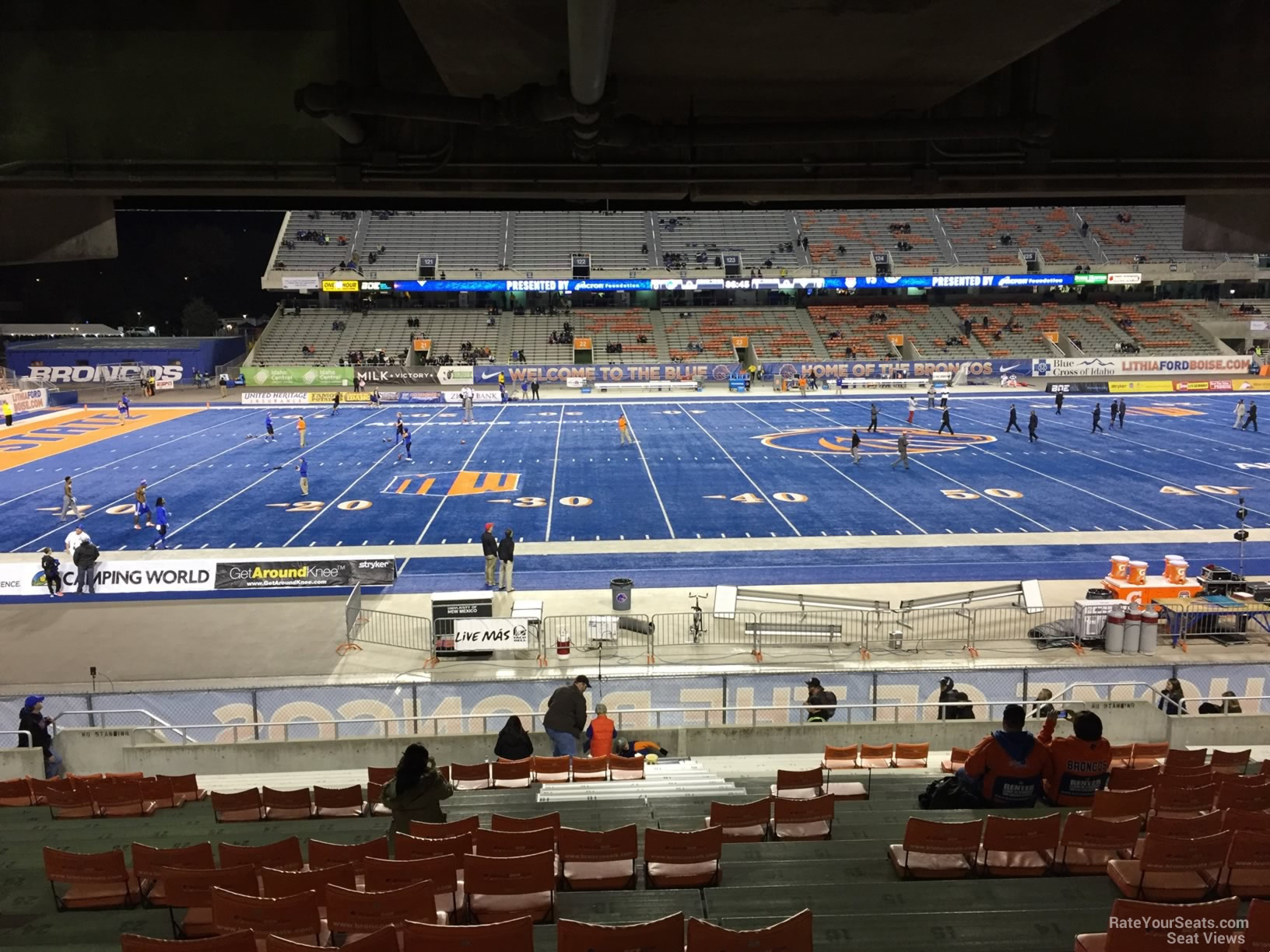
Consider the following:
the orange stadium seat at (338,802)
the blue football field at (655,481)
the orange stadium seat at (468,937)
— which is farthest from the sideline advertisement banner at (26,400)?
the orange stadium seat at (468,937)

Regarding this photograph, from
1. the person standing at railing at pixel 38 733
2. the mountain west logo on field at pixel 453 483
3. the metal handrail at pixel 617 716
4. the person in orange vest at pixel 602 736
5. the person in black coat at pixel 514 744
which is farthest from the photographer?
the mountain west logo on field at pixel 453 483

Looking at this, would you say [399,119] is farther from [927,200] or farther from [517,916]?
[517,916]

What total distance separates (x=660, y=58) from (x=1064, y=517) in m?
21.8

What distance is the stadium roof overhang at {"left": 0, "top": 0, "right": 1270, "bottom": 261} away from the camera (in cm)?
604

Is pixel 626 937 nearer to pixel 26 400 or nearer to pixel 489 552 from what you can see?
pixel 489 552

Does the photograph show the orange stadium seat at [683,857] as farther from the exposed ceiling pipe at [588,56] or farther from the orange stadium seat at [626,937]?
the exposed ceiling pipe at [588,56]

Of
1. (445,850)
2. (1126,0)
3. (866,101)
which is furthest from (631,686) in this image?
(1126,0)

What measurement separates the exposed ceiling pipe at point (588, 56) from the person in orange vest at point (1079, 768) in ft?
20.2

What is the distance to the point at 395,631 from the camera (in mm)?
16562

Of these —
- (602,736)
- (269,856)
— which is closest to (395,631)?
(602,736)

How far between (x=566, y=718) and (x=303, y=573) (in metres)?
9.99

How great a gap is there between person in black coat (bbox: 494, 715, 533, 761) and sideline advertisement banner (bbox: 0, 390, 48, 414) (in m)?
46.6

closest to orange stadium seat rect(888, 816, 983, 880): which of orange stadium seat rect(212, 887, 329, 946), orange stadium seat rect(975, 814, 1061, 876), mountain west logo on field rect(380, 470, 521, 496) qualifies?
orange stadium seat rect(975, 814, 1061, 876)

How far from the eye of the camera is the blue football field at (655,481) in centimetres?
2319
